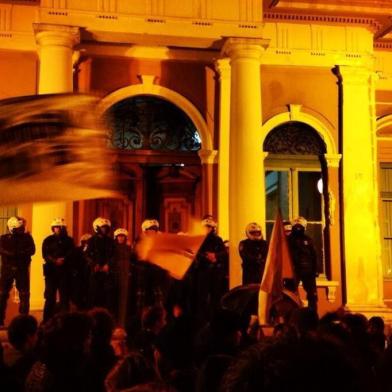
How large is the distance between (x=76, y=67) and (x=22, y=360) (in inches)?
408

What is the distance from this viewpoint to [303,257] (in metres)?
11.3

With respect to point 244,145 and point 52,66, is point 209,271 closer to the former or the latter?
point 244,145

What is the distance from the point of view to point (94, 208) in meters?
13.9

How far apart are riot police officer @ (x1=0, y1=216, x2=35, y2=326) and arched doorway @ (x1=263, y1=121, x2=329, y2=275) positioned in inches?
217

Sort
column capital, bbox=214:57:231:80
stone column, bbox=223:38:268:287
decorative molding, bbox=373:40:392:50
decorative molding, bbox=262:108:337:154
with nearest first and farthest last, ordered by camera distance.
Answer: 1. stone column, bbox=223:38:268:287
2. column capital, bbox=214:57:231:80
3. decorative molding, bbox=262:108:337:154
4. decorative molding, bbox=373:40:392:50

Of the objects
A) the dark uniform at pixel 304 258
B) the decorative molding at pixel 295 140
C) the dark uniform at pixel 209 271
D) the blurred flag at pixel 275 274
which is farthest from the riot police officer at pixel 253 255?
the decorative molding at pixel 295 140

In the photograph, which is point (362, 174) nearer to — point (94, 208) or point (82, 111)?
point (94, 208)

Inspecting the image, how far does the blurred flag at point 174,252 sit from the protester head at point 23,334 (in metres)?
2.75

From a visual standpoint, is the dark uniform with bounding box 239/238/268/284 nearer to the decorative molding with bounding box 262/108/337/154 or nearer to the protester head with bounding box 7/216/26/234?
the protester head with bounding box 7/216/26/234

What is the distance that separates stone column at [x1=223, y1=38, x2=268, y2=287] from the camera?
11.9 meters

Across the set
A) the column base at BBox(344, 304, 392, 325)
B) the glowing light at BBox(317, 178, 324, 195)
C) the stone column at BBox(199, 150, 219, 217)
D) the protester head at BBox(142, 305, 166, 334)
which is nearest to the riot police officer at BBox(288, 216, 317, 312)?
the column base at BBox(344, 304, 392, 325)

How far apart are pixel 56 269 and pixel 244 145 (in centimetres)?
397

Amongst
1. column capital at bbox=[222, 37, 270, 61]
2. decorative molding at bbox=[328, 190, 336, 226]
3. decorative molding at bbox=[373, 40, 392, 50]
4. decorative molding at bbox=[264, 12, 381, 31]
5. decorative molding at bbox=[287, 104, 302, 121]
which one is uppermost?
decorative molding at bbox=[264, 12, 381, 31]

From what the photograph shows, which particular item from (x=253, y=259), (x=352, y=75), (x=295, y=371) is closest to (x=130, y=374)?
(x=295, y=371)
